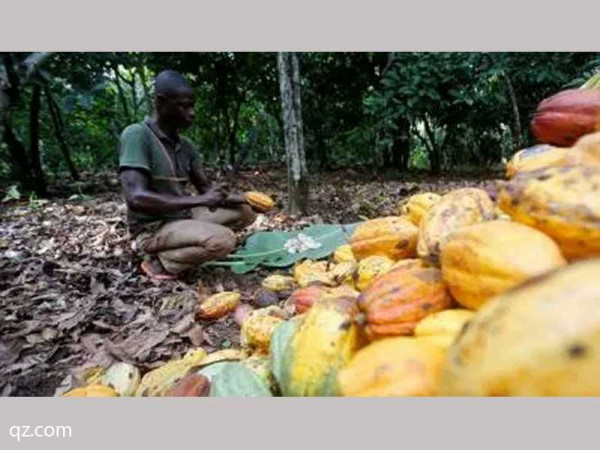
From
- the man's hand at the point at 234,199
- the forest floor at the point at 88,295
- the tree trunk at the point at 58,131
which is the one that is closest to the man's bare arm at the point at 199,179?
the man's hand at the point at 234,199

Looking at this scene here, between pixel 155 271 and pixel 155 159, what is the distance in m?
0.69

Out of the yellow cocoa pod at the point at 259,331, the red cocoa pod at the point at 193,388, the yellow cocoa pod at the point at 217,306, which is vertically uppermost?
the red cocoa pod at the point at 193,388

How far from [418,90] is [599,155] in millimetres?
6211

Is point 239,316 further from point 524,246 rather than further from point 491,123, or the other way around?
point 491,123

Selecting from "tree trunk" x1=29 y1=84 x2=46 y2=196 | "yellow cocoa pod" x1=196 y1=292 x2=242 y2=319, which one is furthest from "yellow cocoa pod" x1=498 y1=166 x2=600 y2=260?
"tree trunk" x1=29 y1=84 x2=46 y2=196

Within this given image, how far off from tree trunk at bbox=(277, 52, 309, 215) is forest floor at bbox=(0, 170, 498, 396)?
0.26 m

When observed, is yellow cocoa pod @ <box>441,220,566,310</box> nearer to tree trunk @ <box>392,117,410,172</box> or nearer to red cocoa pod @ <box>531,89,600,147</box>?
red cocoa pod @ <box>531,89,600,147</box>

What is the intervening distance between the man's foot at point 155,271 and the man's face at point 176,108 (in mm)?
893

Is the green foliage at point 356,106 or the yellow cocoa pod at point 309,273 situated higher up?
the green foliage at point 356,106

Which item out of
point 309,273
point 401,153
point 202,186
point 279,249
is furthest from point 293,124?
point 401,153

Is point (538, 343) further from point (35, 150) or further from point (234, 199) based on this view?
point (35, 150)

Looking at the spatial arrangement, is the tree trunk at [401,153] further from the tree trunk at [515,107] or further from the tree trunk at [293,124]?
the tree trunk at [293,124]

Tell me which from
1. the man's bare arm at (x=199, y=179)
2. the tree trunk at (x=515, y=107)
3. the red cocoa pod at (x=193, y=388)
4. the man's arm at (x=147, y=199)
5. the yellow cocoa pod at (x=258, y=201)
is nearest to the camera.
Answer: the red cocoa pod at (x=193, y=388)

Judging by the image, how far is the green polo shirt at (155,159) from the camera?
3.21 m
